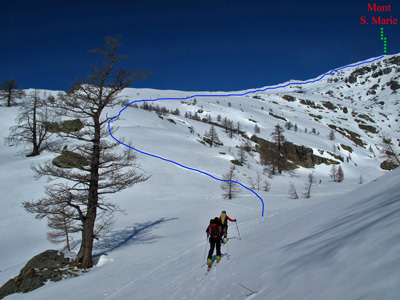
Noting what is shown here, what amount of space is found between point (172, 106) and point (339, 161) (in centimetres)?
9959

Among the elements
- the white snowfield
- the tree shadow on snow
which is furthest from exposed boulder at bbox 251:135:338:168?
the tree shadow on snow

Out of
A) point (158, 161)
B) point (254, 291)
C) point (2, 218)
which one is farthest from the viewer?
point (158, 161)

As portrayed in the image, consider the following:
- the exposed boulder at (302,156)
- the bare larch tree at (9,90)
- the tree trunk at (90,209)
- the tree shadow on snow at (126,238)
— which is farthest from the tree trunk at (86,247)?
the exposed boulder at (302,156)

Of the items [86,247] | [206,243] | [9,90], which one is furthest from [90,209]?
[9,90]

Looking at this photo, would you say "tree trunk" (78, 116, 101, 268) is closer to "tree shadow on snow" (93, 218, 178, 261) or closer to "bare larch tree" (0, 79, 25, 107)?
"tree shadow on snow" (93, 218, 178, 261)

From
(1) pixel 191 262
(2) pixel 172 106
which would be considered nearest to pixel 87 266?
(1) pixel 191 262

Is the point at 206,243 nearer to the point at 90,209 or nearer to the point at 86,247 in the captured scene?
the point at 86,247

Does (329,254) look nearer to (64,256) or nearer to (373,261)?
(373,261)

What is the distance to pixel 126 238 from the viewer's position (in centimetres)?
1564

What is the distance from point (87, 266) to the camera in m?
10.2

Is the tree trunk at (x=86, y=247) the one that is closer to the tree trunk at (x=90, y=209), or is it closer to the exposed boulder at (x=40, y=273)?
the tree trunk at (x=90, y=209)

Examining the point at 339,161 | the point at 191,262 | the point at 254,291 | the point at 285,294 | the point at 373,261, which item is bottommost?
the point at 339,161

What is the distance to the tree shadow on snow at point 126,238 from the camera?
13.7 m

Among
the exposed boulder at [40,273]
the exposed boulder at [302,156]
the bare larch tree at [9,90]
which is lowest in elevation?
the exposed boulder at [302,156]
